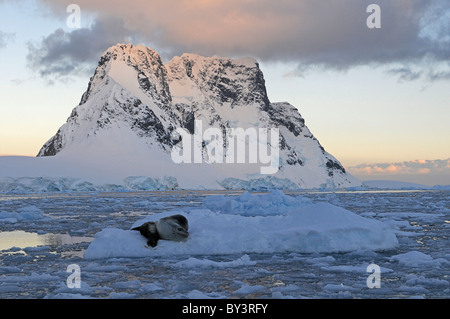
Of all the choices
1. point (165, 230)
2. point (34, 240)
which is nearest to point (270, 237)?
point (165, 230)

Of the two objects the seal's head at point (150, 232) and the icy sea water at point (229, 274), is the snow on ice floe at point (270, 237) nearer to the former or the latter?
the seal's head at point (150, 232)

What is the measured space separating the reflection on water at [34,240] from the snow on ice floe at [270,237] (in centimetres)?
322

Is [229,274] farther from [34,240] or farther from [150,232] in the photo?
[34,240]

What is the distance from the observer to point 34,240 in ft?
55.0

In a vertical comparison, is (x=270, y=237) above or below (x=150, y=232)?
below


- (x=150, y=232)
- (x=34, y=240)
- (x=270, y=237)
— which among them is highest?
(x=150, y=232)

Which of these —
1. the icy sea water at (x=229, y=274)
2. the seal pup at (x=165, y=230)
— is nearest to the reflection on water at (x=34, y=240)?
the icy sea water at (x=229, y=274)

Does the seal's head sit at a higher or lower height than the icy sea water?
higher

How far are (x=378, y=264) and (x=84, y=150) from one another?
158 metres

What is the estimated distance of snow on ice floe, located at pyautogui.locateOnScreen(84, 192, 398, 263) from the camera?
13.2m

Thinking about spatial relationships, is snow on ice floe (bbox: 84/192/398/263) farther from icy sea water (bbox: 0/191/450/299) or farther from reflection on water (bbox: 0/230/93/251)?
reflection on water (bbox: 0/230/93/251)

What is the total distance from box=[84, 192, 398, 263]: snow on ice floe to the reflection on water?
3.22 metres

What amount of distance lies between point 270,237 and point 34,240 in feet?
28.1

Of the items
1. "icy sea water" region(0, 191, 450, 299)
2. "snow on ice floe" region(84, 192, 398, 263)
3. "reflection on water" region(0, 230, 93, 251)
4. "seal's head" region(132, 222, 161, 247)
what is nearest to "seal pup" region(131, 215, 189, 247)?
"seal's head" region(132, 222, 161, 247)
